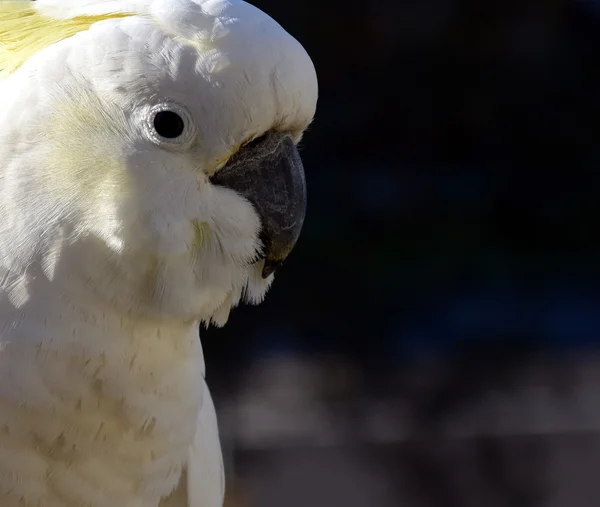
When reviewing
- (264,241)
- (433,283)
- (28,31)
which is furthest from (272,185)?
(433,283)

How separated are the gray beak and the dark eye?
0.31ft

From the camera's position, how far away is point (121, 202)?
107cm

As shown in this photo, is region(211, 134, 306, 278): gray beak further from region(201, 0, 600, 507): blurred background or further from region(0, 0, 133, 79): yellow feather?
region(201, 0, 600, 507): blurred background

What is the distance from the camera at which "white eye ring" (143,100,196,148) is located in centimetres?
107

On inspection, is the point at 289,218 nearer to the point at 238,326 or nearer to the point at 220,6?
the point at 220,6

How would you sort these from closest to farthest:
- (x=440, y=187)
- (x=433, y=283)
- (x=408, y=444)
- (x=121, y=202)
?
(x=121, y=202) < (x=408, y=444) < (x=440, y=187) < (x=433, y=283)

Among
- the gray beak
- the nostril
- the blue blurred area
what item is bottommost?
the blue blurred area

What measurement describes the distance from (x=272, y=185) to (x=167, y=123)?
20cm

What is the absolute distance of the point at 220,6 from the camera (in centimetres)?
110

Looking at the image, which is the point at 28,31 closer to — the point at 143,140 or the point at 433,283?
the point at 143,140

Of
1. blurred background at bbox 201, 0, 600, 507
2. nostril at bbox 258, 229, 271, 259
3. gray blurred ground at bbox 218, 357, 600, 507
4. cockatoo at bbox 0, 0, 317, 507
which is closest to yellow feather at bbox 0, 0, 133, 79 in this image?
cockatoo at bbox 0, 0, 317, 507

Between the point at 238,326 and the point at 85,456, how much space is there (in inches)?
106

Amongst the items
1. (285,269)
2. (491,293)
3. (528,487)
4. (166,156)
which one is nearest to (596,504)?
(528,487)

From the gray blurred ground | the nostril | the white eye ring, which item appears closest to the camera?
the white eye ring
